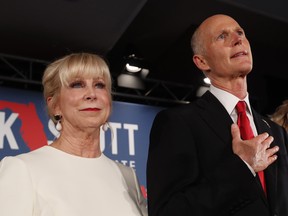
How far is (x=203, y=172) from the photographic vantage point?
3.67 ft

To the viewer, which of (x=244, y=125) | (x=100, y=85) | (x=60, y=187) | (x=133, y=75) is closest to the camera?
(x=244, y=125)

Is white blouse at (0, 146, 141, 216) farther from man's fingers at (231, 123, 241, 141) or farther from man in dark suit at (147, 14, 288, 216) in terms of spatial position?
man's fingers at (231, 123, 241, 141)

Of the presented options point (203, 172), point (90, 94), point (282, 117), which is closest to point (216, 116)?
point (203, 172)

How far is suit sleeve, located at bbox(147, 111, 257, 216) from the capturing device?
40.8 inches

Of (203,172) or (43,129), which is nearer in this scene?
(203,172)

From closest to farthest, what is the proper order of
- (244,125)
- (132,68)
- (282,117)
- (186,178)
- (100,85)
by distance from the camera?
(186,178) < (244,125) < (100,85) < (282,117) < (132,68)

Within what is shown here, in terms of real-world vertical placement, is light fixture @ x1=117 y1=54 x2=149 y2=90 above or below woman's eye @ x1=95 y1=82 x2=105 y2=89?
above

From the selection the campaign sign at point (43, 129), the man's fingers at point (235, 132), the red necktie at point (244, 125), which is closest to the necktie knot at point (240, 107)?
the red necktie at point (244, 125)

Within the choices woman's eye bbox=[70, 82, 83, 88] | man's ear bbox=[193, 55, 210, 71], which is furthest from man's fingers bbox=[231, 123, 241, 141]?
woman's eye bbox=[70, 82, 83, 88]

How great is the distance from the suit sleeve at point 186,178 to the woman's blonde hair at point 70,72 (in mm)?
387

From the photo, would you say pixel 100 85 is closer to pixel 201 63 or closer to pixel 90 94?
pixel 90 94

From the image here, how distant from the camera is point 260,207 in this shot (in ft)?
3.41

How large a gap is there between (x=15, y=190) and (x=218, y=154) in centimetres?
60

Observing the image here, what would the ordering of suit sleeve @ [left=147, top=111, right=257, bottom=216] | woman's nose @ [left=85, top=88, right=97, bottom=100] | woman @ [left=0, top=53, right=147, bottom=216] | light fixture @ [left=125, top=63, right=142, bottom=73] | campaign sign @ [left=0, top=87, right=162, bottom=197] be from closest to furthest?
suit sleeve @ [left=147, top=111, right=257, bottom=216] < woman @ [left=0, top=53, right=147, bottom=216] < woman's nose @ [left=85, top=88, right=97, bottom=100] < campaign sign @ [left=0, top=87, right=162, bottom=197] < light fixture @ [left=125, top=63, right=142, bottom=73]
